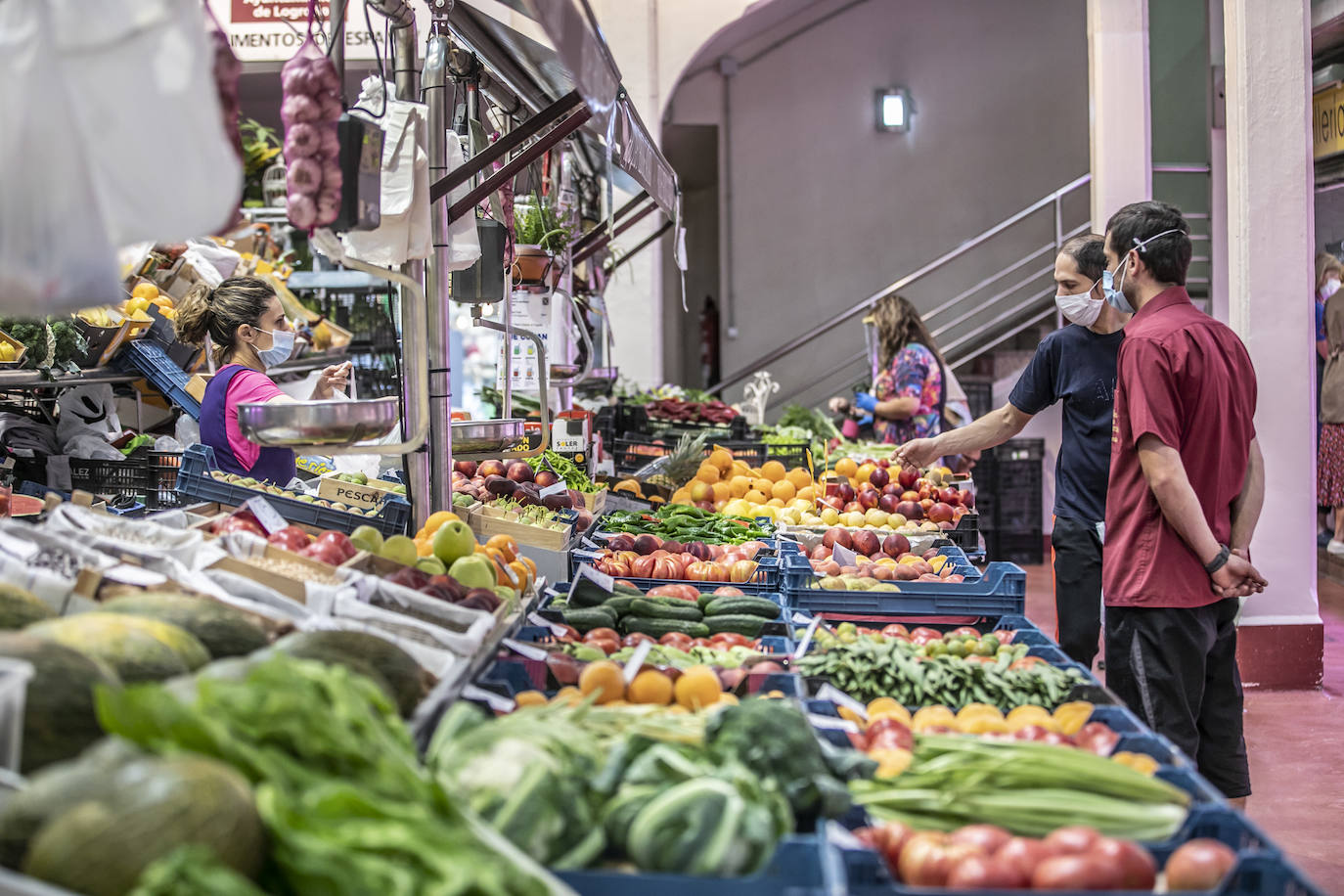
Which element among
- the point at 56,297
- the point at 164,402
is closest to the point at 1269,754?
the point at 56,297

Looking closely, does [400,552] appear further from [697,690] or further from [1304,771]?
[1304,771]

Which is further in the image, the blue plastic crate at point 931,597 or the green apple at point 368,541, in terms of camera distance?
the blue plastic crate at point 931,597

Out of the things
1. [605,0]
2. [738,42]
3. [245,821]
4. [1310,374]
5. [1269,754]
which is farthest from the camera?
[738,42]

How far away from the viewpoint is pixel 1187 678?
3480 mm

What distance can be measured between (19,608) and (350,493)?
2142 mm

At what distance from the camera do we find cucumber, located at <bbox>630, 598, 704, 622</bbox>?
3328 mm

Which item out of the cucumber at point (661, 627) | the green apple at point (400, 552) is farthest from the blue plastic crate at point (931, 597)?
the green apple at point (400, 552)

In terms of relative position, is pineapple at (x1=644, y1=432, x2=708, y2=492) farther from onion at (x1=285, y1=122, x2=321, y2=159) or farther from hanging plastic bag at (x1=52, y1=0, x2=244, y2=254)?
hanging plastic bag at (x1=52, y1=0, x2=244, y2=254)

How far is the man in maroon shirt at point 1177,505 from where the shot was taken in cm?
332

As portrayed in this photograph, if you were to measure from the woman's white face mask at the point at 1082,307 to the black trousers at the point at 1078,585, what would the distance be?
0.75 metres

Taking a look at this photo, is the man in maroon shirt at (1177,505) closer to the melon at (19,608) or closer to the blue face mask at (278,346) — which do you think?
the melon at (19,608)

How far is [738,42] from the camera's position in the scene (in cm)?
1258

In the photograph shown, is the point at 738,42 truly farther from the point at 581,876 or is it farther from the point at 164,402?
Answer: the point at 581,876

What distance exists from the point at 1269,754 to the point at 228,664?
4646 mm
